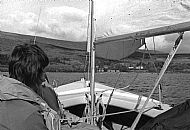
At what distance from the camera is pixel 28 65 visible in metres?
1.41

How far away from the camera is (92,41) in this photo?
2.45 metres

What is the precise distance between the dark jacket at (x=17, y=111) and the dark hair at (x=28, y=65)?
0.98 feet

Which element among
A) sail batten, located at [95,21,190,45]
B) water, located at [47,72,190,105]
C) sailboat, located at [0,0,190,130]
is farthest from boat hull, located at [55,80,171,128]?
sail batten, located at [95,21,190,45]

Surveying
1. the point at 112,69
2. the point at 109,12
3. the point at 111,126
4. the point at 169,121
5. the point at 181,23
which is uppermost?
the point at 109,12

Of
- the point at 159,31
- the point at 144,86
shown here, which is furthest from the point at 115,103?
the point at 144,86

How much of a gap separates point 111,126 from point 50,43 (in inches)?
52.1

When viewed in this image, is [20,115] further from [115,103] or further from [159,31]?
[115,103]

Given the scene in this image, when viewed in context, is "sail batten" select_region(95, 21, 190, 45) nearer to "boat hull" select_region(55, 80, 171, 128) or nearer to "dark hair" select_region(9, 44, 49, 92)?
"dark hair" select_region(9, 44, 49, 92)

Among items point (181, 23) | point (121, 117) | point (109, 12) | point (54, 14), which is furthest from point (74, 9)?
point (121, 117)

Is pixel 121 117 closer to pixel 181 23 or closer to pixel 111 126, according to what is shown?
pixel 111 126

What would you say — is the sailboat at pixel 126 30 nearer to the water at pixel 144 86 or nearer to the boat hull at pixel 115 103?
the boat hull at pixel 115 103

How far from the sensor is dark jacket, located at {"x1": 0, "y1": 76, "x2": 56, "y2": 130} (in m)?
1.04

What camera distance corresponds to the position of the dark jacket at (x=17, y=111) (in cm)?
104

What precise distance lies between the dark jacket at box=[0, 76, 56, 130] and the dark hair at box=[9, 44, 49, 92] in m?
0.30
